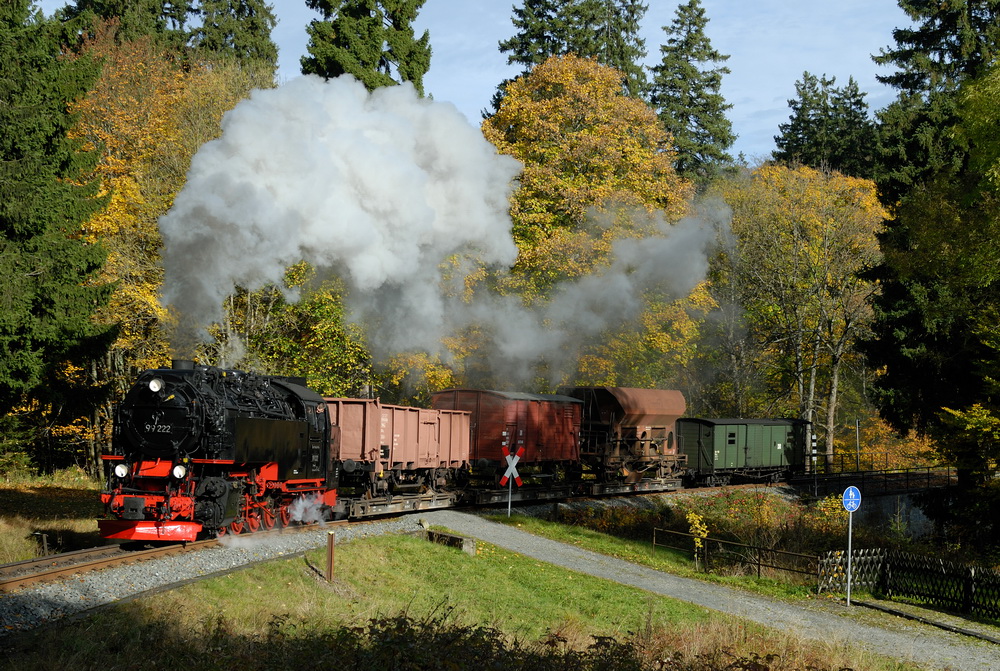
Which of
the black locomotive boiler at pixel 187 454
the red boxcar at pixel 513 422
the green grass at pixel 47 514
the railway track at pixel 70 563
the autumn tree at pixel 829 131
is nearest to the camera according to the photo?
the railway track at pixel 70 563

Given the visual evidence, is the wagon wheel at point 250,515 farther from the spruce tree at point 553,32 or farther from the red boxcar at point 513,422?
the spruce tree at point 553,32

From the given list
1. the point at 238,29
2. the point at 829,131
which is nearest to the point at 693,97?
the point at 829,131

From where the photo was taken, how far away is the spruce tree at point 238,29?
160 ft

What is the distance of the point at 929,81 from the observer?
125 ft

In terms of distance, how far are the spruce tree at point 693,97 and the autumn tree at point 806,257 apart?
14.5 meters

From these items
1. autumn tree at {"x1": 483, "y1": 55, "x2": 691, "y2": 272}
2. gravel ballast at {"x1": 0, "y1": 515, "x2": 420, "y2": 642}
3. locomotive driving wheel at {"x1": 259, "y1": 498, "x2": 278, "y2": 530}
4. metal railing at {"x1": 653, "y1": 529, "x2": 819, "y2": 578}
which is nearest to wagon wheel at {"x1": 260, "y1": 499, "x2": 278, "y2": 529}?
locomotive driving wheel at {"x1": 259, "y1": 498, "x2": 278, "y2": 530}

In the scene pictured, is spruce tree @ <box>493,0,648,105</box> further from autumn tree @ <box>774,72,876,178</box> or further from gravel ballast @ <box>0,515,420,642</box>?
gravel ballast @ <box>0,515,420,642</box>

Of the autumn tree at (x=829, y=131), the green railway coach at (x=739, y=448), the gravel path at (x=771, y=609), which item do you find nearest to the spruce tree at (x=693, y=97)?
the autumn tree at (x=829, y=131)

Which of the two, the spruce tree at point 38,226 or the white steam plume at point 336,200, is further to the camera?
the spruce tree at point 38,226

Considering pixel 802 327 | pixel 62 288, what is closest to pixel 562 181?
pixel 802 327

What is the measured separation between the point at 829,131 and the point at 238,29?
4166 centimetres

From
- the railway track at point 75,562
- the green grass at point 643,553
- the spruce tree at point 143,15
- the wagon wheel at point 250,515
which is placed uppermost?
the spruce tree at point 143,15

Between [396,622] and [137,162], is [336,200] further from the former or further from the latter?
[396,622]

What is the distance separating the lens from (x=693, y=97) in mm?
60281
